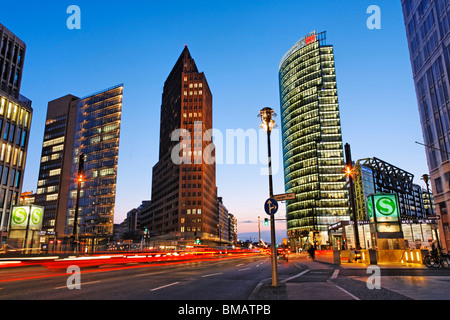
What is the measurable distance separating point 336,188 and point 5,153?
4541 inches

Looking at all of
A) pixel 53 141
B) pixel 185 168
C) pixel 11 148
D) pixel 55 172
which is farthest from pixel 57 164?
pixel 11 148

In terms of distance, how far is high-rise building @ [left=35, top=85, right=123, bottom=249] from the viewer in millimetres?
133500

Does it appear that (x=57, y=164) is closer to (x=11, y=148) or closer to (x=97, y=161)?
(x=97, y=161)

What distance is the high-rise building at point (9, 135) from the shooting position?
59.5m

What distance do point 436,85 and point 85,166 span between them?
13229cm

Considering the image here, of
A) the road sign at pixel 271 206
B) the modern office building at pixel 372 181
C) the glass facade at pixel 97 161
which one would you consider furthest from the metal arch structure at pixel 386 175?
the road sign at pixel 271 206

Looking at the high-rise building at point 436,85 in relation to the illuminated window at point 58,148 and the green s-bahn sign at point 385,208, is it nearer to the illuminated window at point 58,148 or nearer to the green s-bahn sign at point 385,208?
the green s-bahn sign at point 385,208

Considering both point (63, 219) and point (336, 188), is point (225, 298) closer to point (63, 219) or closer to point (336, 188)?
point (336, 188)

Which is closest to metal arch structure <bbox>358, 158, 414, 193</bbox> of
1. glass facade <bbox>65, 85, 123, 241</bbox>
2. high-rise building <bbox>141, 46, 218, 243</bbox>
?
high-rise building <bbox>141, 46, 218, 243</bbox>

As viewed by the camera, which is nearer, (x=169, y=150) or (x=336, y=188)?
(x=336, y=188)

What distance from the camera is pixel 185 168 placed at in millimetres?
132375
